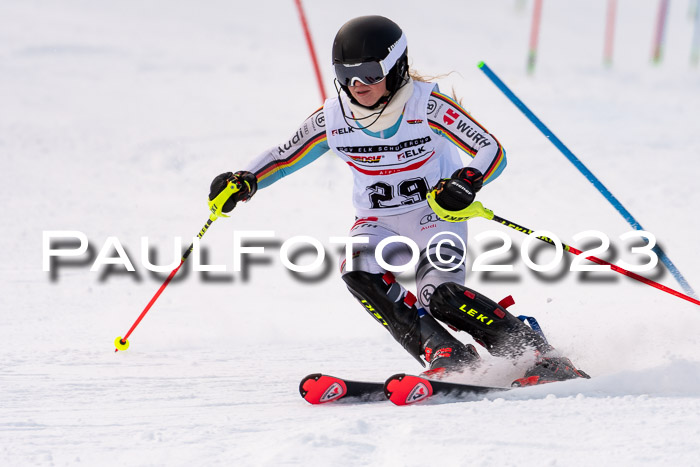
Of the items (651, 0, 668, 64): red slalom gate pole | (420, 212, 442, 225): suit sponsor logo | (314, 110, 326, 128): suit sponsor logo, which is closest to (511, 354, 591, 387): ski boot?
(420, 212, 442, 225): suit sponsor logo

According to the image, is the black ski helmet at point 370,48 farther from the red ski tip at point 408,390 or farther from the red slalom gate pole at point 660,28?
the red slalom gate pole at point 660,28

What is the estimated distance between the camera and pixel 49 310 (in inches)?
210

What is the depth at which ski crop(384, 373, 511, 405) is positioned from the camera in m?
3.08

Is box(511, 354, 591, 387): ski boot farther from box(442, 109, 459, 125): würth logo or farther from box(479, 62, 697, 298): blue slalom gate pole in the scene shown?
box(442, 109, 459, 125): würth logo

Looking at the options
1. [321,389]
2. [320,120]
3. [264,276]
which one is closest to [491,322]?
[321,389]

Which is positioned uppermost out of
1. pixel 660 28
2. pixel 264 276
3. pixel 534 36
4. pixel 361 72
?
pixel 660 28

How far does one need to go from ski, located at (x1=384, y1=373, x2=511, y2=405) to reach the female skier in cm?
29

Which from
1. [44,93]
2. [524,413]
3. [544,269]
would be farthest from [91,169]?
[524,413]

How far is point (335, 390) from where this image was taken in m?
3.26

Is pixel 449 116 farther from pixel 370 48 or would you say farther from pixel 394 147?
pixel 370 48

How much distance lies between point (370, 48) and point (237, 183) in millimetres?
889

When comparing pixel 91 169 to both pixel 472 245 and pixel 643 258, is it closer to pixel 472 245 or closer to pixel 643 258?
pixel 472 245

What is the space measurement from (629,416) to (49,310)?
3827 mm

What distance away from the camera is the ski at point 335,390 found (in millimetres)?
3248
